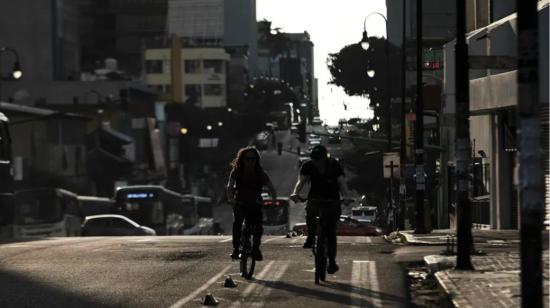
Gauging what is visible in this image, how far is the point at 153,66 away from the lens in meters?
142

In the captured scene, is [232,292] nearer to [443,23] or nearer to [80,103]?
[443,23]

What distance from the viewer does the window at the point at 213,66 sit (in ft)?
479

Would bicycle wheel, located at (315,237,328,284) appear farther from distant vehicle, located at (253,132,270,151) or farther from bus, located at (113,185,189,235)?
distant vehicle, located at (253,132,270,151)

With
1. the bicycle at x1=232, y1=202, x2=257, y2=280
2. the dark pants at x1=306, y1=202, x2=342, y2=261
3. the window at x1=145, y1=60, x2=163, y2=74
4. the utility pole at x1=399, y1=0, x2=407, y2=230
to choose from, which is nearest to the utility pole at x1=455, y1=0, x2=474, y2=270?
the dark pants at x1=306, y1=202, x2=342, y2=261

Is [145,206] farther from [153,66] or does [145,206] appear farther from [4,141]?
[153,66]

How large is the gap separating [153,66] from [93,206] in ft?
274

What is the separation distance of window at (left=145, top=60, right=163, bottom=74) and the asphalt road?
121 m

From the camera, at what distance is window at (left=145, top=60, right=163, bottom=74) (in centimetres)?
14150

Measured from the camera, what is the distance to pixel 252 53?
176m

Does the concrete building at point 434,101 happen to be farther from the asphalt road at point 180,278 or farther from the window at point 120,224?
the asphalt road at point 180,278

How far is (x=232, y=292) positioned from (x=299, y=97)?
154 metres

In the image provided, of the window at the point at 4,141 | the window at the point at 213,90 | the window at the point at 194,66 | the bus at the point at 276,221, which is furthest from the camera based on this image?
the window at the point at 213,90

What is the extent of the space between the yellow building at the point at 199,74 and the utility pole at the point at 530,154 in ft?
439

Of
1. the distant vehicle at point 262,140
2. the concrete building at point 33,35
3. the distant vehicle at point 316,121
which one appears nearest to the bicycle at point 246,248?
the distant vehicle at point 316,121
